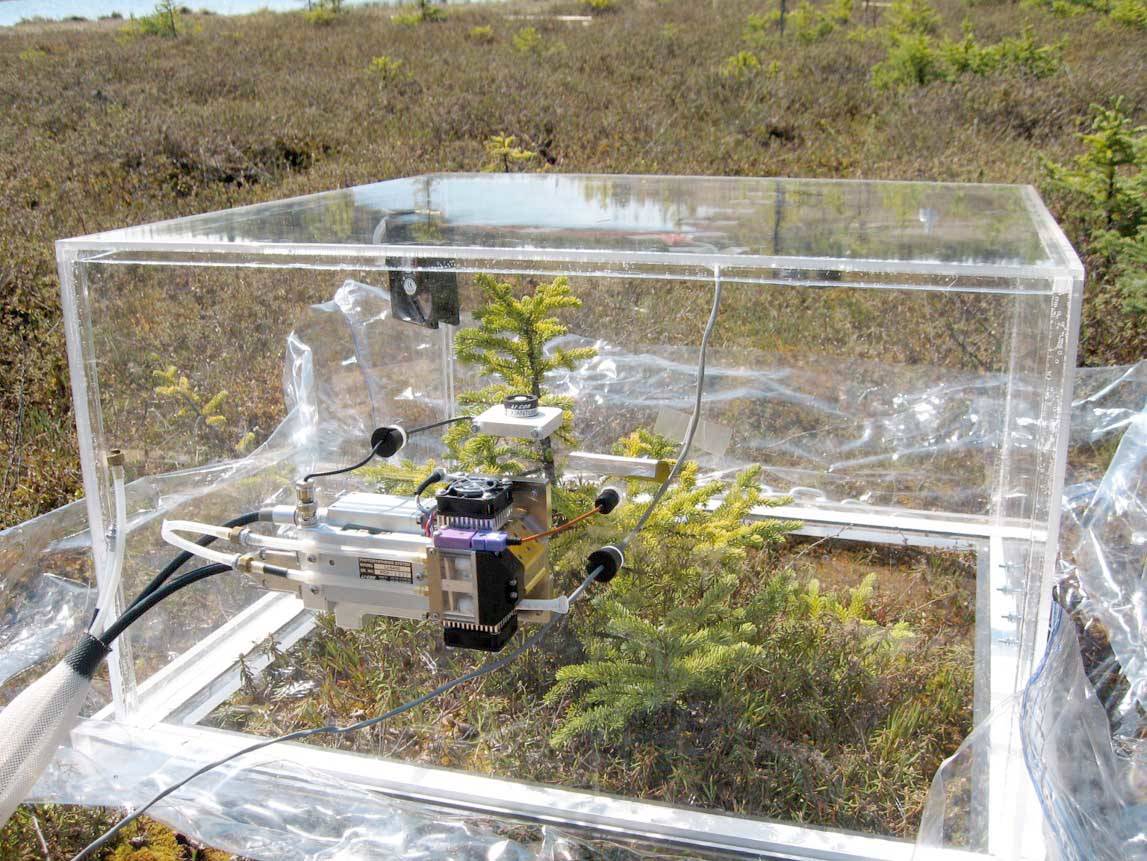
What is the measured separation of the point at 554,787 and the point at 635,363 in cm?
153

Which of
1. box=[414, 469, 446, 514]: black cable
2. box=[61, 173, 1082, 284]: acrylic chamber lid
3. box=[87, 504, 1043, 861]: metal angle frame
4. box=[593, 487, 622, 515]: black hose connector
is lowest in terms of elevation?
box=[87, 504, 1043, 861]: metal angle frame

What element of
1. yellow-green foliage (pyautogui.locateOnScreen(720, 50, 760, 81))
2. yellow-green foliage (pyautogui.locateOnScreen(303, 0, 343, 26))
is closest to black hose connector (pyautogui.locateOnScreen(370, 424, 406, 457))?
yellow-green foliage (pyautogui.locateOnScreen(720, 50, 760, 81))

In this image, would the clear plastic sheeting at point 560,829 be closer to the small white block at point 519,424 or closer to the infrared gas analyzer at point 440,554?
the infrared gas analyzer at point 440,554

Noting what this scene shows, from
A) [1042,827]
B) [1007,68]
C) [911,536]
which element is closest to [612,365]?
[911,536]

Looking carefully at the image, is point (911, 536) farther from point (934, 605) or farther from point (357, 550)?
point (357, 550)

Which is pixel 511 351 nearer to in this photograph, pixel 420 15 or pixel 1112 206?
pixel 1112 206

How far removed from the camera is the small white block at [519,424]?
1.69 m

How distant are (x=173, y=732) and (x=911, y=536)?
6.85ft

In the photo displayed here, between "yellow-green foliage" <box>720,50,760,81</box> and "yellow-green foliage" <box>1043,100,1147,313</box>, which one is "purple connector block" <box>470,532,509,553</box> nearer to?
"yellow-green foliage" <box>1043,100,1147,313</box>

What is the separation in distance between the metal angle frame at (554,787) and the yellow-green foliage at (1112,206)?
1.92 m

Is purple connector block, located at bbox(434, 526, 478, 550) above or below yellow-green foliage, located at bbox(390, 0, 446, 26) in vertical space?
below

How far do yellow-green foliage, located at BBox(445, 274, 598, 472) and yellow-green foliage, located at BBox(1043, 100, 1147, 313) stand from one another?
8.85 ft

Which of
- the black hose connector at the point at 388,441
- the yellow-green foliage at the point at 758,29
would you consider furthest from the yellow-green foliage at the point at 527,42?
the black hose connector at the point at 388,441

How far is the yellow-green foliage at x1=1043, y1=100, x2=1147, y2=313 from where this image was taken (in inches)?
154
